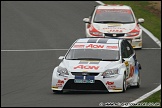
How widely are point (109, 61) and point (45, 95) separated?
2.04 metres

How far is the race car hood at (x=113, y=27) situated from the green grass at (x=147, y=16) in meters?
3.47

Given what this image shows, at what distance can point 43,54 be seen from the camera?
29.0 meters

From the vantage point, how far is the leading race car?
1908cm

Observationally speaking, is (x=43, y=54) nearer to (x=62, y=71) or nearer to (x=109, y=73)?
(x=62, y=71)

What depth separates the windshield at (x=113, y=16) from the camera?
3116 centimetres

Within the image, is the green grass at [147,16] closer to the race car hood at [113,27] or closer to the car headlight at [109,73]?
the race car hood at [113,27]

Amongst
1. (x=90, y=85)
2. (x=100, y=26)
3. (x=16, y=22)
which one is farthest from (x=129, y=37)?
(x=90, y=85)

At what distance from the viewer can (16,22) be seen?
122 feet

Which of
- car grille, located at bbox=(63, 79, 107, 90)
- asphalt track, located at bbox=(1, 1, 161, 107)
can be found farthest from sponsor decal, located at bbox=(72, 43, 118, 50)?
car grille, located at bbox=(63, 79, 107, 90)

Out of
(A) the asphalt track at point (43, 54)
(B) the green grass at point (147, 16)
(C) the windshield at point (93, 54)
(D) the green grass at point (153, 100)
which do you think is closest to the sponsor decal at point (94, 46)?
(C) the windshield at point (93, 54)

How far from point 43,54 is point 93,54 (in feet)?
29.3

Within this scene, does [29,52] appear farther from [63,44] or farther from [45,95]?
[45,95]

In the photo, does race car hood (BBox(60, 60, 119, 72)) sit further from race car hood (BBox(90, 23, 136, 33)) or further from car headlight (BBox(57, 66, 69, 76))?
race car hood (BBox(90, 23, 136, 33))

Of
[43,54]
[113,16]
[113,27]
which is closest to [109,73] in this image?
[43,54]
